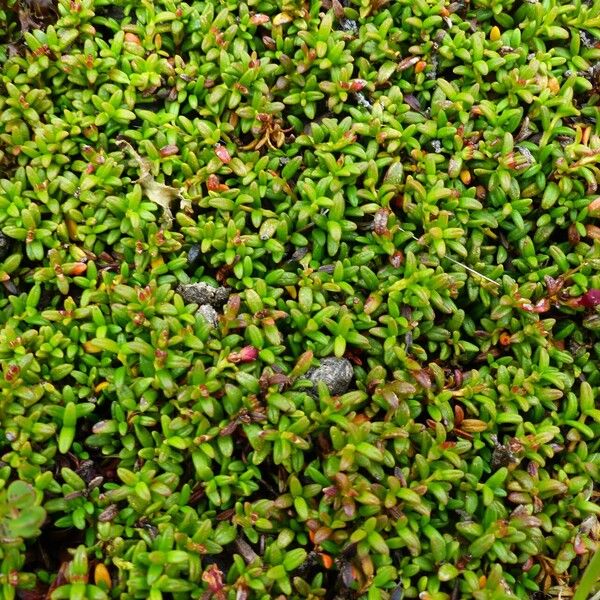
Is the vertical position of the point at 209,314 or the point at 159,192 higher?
the point at 159,192

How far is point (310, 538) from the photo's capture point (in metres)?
3.00

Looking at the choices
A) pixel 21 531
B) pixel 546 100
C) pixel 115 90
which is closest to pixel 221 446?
pixel 21 531

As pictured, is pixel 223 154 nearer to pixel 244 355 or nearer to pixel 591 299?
pixel 244 355

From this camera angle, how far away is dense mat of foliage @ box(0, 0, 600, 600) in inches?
116

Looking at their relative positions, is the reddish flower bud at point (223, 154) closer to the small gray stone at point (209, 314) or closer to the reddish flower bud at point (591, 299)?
the small gray stone at point (209, 314)

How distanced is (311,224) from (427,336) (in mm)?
863

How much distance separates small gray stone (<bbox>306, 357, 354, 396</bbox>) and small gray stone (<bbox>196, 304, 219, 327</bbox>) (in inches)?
21.3

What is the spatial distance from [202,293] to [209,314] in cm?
13

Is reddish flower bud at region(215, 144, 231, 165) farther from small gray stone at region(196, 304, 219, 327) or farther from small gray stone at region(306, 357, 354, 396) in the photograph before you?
small gray stone at region(306, 357, 354, 396)

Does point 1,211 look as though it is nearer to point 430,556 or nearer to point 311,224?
point 311,224

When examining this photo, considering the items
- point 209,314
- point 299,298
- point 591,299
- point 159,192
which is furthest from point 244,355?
point 591,299

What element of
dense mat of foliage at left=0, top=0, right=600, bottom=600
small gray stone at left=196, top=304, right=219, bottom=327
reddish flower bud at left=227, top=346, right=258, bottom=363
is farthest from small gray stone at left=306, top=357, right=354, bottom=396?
small gray stone at left=196, top=304, right=219, bottom=327

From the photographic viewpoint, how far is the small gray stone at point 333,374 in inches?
127

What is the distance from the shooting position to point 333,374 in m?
3.23
